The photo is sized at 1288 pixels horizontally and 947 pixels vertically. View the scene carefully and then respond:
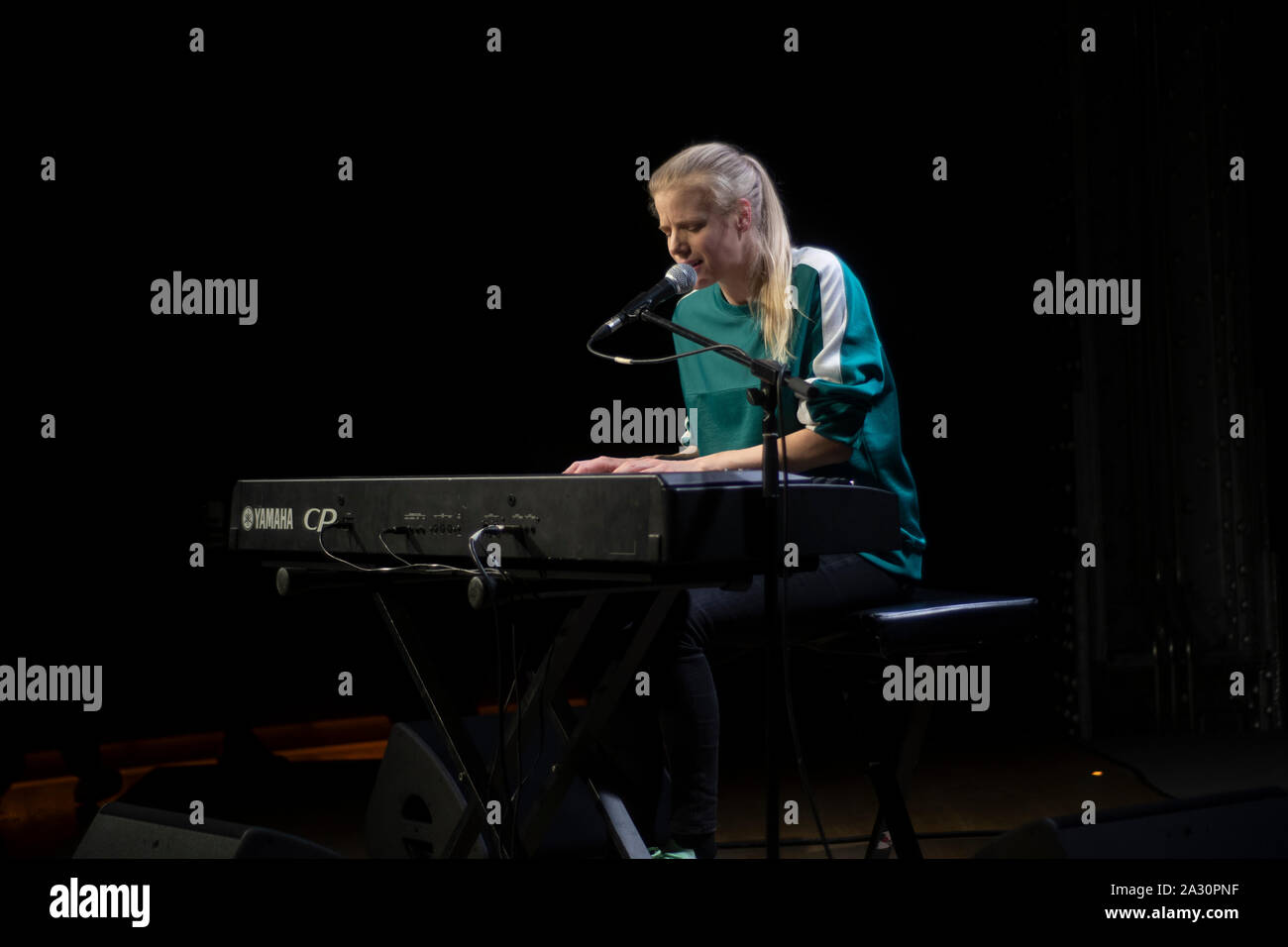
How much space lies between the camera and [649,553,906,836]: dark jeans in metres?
1.72

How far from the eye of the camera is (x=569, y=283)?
4359 millimetres

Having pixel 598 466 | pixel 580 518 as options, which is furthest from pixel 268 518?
pixel 580 518

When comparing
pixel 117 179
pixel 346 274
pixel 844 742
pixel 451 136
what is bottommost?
pixel 844 742

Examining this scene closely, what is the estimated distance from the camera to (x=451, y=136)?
13.8 feet

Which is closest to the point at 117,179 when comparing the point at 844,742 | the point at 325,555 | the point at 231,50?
the point at 231,50

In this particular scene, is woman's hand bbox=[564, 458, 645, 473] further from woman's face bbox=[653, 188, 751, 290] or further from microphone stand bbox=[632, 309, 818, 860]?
woman's face bbox=[653, 188, 751, 290]

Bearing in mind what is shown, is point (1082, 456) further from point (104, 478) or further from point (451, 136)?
point (104, 478)

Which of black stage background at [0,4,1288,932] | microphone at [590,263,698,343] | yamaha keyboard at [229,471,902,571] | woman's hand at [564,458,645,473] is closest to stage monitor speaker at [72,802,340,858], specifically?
yamaha keyboard at [229,471,902,571]

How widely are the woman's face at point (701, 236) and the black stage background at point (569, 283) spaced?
6.93ft

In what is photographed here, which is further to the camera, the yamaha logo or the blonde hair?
the blonde hair

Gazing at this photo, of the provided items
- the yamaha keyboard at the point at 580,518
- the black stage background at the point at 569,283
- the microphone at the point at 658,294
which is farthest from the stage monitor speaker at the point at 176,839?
the black stage background at the point at 569,283

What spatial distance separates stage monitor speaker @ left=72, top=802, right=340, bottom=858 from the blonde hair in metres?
1.12

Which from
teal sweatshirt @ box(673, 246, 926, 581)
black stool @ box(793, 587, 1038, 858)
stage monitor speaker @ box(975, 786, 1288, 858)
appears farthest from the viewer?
teal sweatshirt @ box(673, 246, 926, 581)
